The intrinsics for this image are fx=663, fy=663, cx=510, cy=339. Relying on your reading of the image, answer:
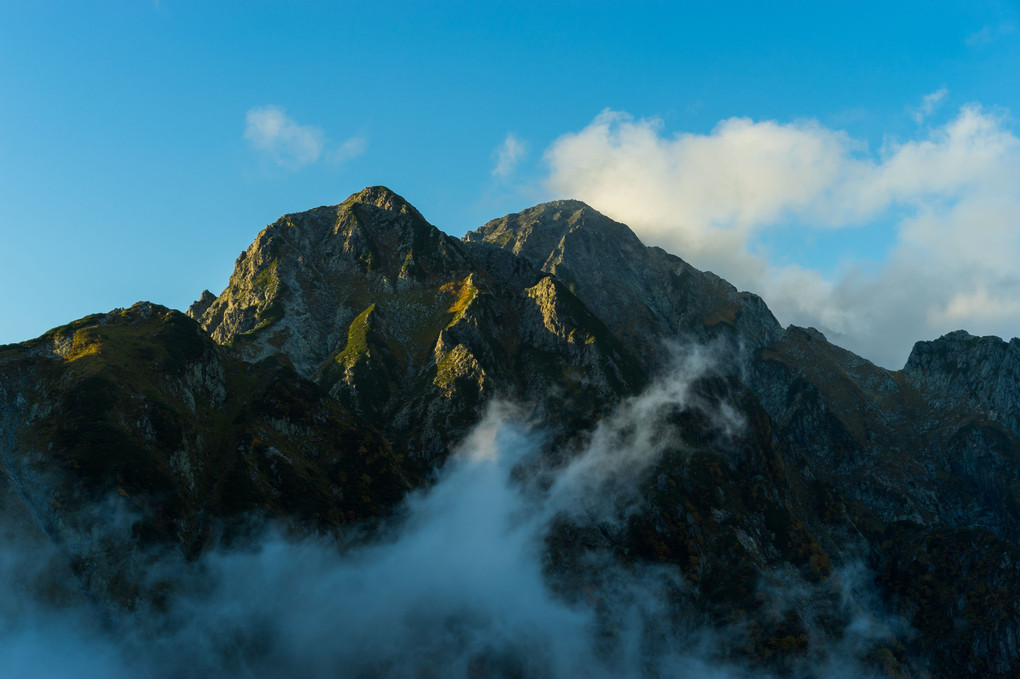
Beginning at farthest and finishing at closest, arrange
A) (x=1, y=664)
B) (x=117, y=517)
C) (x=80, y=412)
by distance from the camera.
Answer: (x=80, y=412), (x=117, y=517), (x=1, y=664)

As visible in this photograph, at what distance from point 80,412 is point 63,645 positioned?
2555 inches

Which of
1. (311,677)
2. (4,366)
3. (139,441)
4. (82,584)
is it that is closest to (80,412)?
(139,441)

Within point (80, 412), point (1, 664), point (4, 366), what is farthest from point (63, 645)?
point (4, 366)

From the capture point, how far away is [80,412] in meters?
187

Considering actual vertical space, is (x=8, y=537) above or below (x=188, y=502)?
below

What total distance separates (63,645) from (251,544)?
5035 cm

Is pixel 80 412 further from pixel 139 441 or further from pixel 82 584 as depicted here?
pixel 82 584

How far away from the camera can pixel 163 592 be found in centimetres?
16750

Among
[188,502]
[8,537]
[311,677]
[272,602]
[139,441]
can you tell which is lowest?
[311,677]

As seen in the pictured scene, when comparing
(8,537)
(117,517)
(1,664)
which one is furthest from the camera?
(117,517)

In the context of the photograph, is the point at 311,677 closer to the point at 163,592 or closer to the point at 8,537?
the point at 163,592

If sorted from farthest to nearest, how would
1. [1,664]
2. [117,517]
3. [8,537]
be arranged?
[117,517], [8,537], [1,664]

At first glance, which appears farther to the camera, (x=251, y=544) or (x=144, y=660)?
(x=251, y=544)

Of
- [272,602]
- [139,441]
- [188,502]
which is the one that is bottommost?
[272,602]
